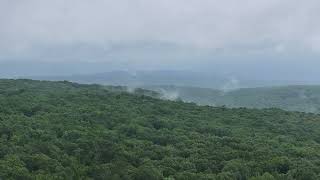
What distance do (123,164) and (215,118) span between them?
35.2 m

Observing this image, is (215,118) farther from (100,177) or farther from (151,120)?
(100,177)

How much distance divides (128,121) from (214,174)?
84.0 ft

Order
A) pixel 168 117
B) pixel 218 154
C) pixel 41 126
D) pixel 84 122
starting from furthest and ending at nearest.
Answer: pixel 168 117 < pixel 84 122 < pixel 41 126 < pixel 218 154

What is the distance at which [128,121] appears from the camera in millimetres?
71125

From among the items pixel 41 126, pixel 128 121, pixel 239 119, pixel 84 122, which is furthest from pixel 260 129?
pixel 41 126

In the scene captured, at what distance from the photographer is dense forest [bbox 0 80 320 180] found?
46781mm

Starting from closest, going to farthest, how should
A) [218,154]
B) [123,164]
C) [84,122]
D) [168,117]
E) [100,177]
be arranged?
[100,177]
[123,164]
[218,154]
[84,122]
[168,117]

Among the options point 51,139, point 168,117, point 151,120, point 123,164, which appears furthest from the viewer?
point 168,117

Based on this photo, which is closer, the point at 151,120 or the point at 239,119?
the point at 151,120

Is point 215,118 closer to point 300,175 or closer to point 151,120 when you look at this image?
point 151,120

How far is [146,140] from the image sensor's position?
203ft

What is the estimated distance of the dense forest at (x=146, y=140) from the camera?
153ft

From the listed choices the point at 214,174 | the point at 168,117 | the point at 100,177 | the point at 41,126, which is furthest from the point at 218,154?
the point at 168,117

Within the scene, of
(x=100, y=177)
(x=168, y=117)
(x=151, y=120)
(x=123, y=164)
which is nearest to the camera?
(x=100, y=177)
